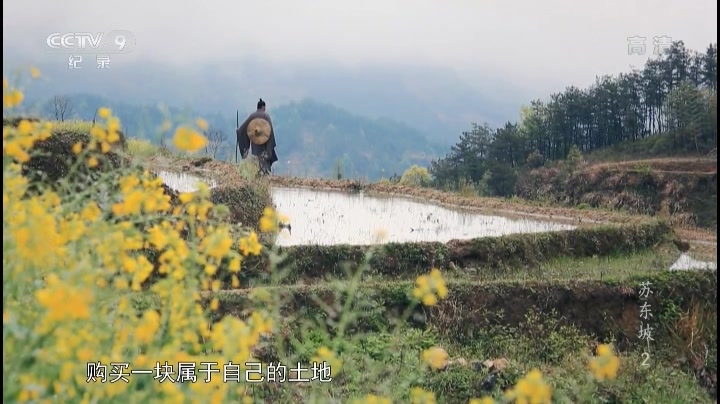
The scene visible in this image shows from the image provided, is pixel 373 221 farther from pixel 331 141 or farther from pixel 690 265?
pixel 331 141

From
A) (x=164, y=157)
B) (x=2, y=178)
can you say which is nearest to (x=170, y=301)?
(x=2, y=178)

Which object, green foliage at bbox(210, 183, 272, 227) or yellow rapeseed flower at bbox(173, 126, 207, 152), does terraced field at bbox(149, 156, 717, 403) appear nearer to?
green foliage at bbox(210, 183, 272, 227)

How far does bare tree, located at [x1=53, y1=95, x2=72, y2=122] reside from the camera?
12576mm

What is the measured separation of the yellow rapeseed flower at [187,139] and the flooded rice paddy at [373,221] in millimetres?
5389

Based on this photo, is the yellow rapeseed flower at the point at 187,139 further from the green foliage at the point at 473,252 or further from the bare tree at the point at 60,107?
the bare tree at the point at 60,107

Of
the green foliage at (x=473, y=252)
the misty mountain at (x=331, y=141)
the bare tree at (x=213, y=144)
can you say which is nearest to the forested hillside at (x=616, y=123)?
the bare tree at (x=213, y=144)

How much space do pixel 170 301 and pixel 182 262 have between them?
176 mm

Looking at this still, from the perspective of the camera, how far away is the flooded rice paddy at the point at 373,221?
26.3 feet

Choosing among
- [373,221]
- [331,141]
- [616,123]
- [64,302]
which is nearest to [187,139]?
[64,302]

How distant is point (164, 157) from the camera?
11641 mm

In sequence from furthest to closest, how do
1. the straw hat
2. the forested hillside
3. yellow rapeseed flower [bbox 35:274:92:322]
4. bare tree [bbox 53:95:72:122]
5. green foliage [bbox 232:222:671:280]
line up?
the forested hillside
the straw hat
bare tree [bbox 53:95:72:122]
green foliage [bbox 232:222:671:280]
yellow rapeseed flower [bbox 35:274:92:322]

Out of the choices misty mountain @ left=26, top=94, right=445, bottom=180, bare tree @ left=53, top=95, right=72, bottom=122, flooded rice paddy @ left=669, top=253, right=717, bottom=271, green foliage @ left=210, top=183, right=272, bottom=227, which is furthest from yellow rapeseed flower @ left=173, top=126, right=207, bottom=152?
misty mountain @ left=26, top=94, right=445, bottom=180

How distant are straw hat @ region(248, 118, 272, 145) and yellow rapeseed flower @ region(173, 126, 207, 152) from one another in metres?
11.0

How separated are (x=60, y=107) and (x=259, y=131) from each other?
3474mm
